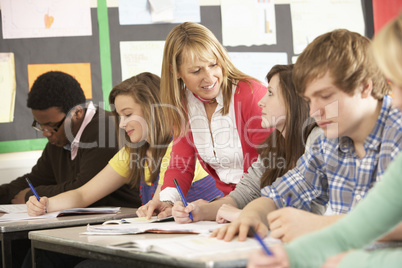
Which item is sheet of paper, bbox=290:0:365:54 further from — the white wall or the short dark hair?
the white wall

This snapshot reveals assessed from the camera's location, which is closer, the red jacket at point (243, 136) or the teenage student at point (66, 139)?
the red jacket at point (243, 136)

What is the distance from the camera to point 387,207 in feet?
2.81

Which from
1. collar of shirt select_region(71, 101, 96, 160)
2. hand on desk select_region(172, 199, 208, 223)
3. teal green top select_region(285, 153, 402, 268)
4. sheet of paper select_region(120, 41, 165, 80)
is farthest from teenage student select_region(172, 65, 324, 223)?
sheet of paper select_region(120, 41, 165, 80)

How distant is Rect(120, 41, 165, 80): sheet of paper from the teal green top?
233 cm

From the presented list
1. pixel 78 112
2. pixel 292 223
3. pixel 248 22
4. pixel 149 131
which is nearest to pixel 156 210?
pixel 149 131

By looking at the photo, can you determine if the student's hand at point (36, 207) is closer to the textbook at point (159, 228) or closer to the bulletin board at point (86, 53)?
the textbook at point (159, 228)

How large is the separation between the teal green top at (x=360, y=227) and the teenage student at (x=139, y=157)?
4.29ft

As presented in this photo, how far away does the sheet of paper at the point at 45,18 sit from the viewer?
289cm

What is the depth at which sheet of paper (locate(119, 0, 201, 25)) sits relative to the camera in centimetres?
303

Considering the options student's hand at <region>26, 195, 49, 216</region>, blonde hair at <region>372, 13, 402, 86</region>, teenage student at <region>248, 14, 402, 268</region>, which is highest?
blonde hair at <region>372, 13, 402, 86</region>

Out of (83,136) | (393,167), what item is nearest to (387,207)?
(393,167)

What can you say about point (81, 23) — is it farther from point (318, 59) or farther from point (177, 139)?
point (318, 59)

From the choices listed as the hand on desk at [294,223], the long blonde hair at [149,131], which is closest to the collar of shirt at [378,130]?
the hand on desk at [294,223]

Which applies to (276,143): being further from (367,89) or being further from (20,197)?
(20,197)
